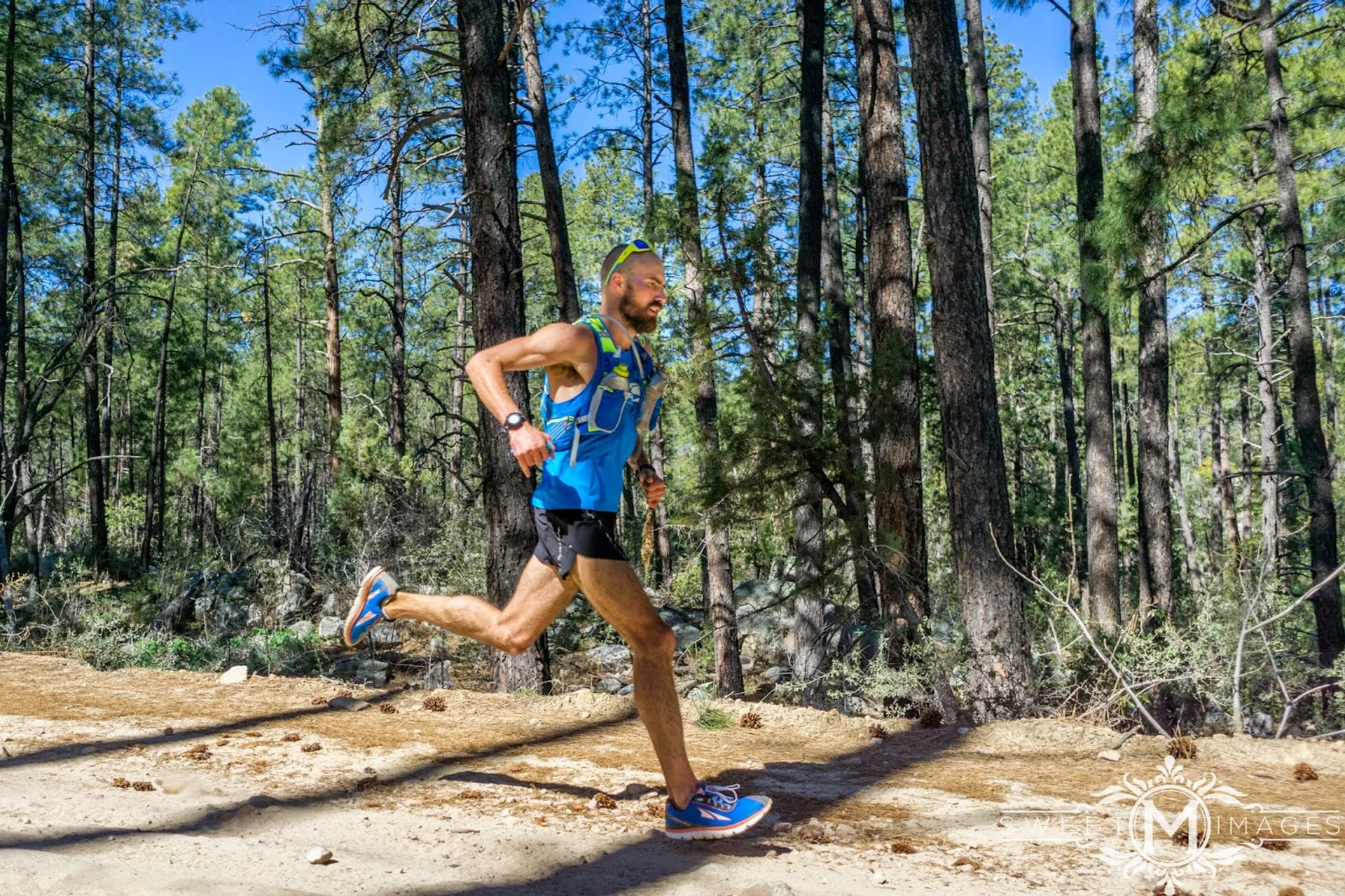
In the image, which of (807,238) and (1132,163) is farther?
(807,238)

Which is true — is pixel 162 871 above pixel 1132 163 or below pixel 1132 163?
below

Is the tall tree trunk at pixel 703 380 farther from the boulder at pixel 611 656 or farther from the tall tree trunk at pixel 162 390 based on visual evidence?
the tall tree trunk at pixel 162 390

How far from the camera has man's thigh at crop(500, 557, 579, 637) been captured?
12.6ft

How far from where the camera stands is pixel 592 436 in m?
3.71

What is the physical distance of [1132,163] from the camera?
8.64 m

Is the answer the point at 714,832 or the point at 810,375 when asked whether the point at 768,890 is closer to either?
the point at 714,832

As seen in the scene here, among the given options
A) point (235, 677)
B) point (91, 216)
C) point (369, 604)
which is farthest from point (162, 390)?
point (369, 604)

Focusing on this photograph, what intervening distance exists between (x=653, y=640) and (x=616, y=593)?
0.84 ft

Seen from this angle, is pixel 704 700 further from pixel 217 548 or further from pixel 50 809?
pixel 217 548

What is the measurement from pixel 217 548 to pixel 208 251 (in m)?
11.9

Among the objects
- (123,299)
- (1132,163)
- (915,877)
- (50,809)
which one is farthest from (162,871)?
(123,299)

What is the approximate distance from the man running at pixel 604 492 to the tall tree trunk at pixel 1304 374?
883 centimetres

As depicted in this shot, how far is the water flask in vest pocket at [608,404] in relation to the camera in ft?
12.1

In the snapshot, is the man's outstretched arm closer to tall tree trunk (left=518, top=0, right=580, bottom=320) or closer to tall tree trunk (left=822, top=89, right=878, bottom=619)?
tall tree trunk (left=822, top=89, right=878, bottom=619)
